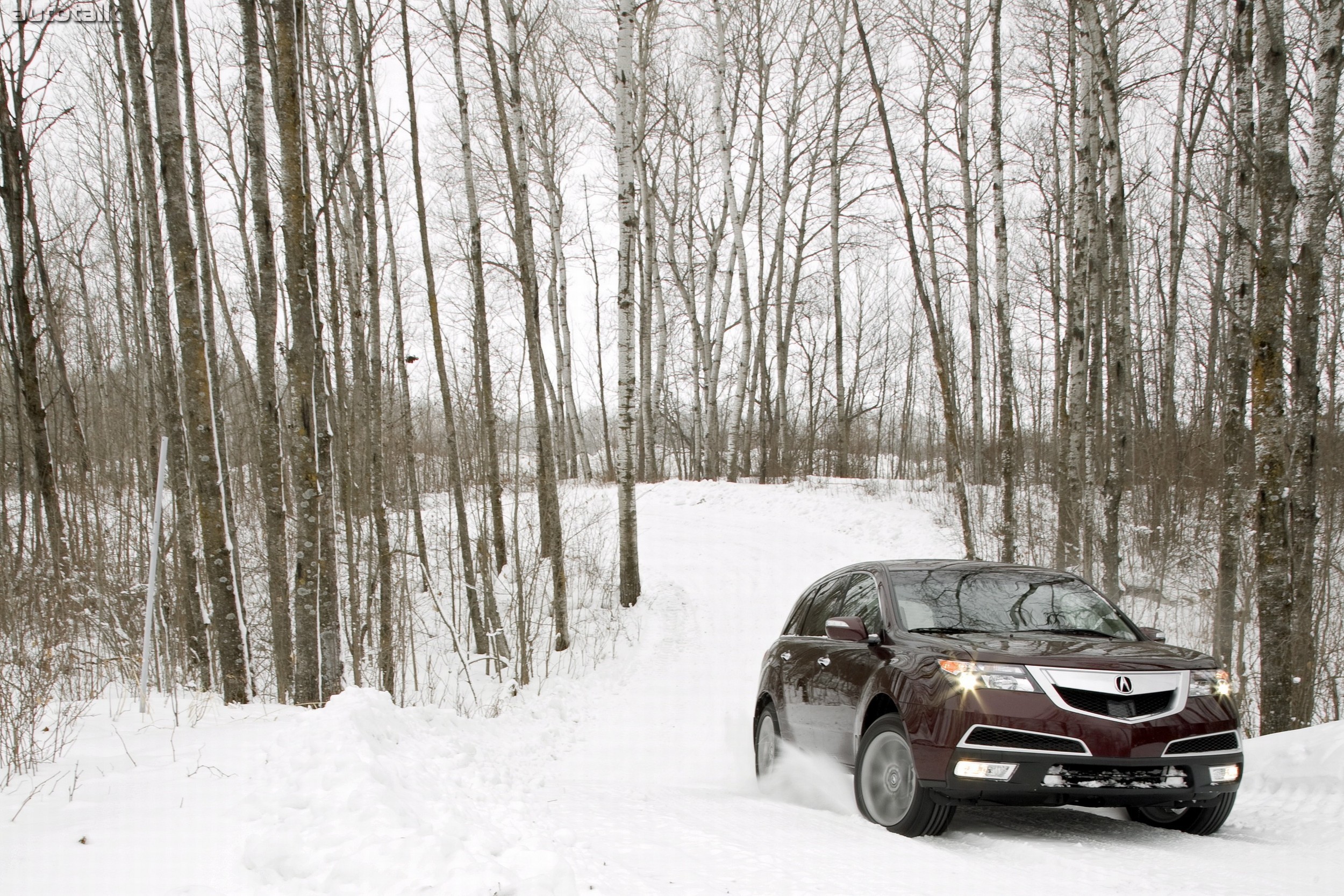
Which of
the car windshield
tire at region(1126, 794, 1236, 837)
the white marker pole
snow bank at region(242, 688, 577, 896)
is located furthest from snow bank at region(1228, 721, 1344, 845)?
the white marker pole

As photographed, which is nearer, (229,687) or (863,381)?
(229,687)

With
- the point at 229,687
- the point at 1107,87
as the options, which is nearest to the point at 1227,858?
the point at 229,687

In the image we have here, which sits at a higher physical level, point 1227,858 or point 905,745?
point 905,745

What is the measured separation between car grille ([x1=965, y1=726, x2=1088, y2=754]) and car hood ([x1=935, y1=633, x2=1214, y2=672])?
38 centimetres

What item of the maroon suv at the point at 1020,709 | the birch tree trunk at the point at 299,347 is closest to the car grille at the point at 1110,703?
the maroon suv at the point at 1020,709

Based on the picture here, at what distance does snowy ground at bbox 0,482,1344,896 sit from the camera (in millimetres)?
3441

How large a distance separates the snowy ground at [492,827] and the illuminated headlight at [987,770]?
390 mm

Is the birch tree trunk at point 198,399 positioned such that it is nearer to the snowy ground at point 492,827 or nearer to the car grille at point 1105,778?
the snowy ground at point 492,827

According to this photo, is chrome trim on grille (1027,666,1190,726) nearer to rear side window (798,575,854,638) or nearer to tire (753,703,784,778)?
rear side window (798,575,854,638)

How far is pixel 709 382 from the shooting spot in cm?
2866

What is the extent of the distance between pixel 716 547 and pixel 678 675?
733cm

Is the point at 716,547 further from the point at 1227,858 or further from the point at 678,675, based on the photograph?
the point at 1227,858

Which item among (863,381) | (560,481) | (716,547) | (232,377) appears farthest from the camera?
(863,381)

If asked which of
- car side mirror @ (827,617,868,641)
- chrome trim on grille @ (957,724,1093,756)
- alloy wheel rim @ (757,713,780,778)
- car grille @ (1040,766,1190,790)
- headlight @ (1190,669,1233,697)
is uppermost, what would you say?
car side mirror @ (827,617,868,641)
